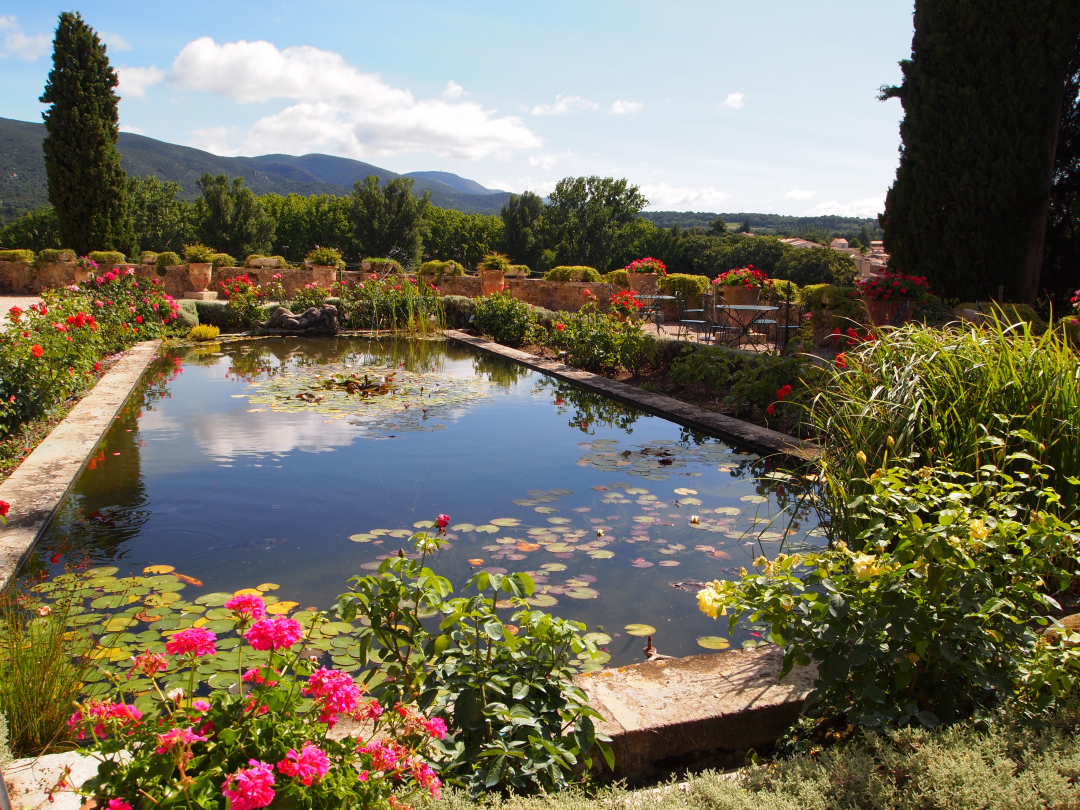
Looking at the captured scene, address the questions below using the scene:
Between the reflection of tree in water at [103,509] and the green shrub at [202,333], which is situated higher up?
the green shrub at [202,333]

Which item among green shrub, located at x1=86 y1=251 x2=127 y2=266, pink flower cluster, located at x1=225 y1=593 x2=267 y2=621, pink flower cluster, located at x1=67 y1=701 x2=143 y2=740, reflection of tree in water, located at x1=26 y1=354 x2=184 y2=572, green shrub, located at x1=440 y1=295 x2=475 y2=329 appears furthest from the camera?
green shrub, located at x1=86 y1=251 x2=127 y2=266

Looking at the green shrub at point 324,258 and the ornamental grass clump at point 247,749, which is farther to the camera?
the green shrub at point 324,258

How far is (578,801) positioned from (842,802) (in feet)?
1.62

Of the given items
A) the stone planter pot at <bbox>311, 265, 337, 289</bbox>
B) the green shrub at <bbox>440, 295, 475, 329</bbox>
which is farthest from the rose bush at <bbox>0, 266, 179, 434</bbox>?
the stone planter pot at <bbox>311, 265, 337, 289</bbox>

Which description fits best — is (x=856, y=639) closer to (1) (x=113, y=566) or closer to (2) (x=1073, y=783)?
(2) (x=1073, y=783)

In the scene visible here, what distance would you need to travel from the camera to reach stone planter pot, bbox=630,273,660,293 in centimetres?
1156

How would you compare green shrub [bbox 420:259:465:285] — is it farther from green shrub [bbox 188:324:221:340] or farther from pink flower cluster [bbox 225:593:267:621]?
pink flower cluster [bbox 225:593:267:621]

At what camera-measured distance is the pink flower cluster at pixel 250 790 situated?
92 centimetres

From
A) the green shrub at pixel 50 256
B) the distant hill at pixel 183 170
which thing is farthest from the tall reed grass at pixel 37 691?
the distant hill at pixel 183 170

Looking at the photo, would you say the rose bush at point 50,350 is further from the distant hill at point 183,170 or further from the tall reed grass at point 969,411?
the distant hill at point 183,170

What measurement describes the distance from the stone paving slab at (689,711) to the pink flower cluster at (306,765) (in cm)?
81

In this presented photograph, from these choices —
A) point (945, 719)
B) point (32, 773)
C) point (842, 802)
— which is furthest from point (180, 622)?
point (945, 719)

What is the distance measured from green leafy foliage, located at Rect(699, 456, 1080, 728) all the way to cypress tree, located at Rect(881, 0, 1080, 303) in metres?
7.93

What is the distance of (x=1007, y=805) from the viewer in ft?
4.02
